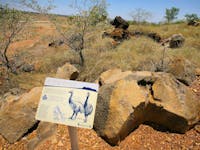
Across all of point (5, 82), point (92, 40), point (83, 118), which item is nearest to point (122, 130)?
point (83, 118)

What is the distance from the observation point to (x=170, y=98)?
3398mm

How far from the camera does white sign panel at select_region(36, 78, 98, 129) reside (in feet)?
7.00

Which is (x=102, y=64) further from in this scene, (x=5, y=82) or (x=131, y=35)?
(x=131, y=35)

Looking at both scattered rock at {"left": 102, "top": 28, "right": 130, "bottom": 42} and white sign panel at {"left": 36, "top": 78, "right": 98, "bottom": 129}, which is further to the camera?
scattered rock at {"left": 102, "top": 28, "right": 130, "bottom": 42}

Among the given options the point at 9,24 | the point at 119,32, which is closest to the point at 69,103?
the point at 9,24

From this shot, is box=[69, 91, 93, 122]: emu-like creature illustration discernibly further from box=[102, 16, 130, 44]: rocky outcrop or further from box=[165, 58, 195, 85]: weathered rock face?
box=[102, 16, 130, 44]: rocky outcrop

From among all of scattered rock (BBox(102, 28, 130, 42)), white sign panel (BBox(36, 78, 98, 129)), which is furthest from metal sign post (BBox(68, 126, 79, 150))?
scattered rock (BBox(102, 28, 130, 42))

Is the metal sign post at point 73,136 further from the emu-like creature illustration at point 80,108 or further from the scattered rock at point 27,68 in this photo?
the scattered rock at point 27,68

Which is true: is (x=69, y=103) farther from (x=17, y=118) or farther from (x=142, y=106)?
(x=17, y=118)

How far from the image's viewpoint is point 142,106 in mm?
3254

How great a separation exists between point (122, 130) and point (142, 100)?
489 mm

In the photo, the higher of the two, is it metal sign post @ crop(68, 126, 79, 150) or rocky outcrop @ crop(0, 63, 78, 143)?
metal sign post @ crop(68, 126, 79, 150)

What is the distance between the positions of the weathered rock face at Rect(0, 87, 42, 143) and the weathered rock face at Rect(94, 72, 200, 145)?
117 cm

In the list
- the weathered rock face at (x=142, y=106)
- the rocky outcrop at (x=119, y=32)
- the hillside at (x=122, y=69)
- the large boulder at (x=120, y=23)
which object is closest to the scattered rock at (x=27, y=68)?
the hillside at (x=122, y=69)
